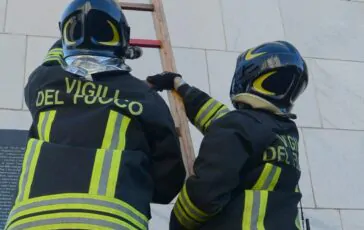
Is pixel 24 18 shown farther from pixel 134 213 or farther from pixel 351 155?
pixel 134 213

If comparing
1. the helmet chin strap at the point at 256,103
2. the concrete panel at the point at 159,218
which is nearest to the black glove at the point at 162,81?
the helmet chin strap at the point at 256,103

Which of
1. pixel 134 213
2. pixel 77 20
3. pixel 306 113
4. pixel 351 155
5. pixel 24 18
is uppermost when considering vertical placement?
pixel 24 18

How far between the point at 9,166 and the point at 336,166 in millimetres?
1842

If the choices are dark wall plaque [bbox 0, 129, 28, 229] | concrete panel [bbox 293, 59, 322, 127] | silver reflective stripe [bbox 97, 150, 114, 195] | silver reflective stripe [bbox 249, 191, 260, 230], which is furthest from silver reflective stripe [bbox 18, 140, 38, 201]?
concrete panel [bbox 293, 59, 322, 127]

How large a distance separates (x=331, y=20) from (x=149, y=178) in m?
2.89

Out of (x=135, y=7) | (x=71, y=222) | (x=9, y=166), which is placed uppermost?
(x=135, y=7)

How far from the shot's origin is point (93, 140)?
2211 mm

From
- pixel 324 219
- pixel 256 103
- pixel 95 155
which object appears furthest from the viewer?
pixel 324 219

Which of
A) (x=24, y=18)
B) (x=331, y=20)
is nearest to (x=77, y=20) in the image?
(x=24, y=18)

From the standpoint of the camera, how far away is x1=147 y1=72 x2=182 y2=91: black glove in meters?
2.77

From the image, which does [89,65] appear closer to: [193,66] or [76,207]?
[76,207]

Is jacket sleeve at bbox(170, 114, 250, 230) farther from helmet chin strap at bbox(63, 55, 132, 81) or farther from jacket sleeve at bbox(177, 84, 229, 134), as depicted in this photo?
helmet chin strap at bbox(63, 55, 132, 81)

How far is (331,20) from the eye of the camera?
4828mm

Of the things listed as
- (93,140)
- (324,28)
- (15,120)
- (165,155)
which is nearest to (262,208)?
(165,155)
